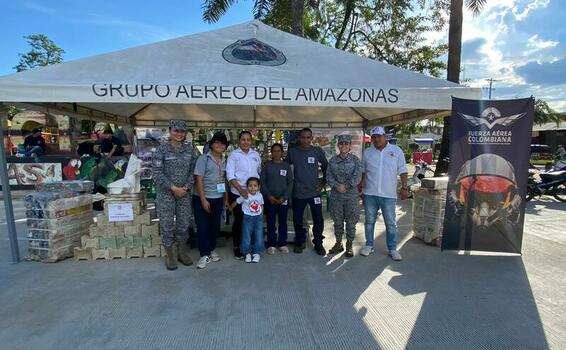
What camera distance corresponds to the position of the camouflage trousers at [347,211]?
4.53 metres

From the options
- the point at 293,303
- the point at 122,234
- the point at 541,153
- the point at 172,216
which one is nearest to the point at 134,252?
the point at 122,234

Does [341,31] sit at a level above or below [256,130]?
→ above

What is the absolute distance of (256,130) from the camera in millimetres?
8750

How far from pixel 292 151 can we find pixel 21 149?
34.5 ft

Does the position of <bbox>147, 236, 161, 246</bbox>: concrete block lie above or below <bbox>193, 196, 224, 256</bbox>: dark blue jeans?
below

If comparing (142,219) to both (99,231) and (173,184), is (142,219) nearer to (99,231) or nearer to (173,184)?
(99,231)

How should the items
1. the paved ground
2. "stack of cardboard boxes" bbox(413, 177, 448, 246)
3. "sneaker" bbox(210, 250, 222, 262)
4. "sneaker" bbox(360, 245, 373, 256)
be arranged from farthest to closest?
1. "stack of cardboard boxes" bbox(413, 177, 448, 246)
2. "sneaker" bbox(360, 245, 373, 256)
3. "sneaker" bbox(210, 250, 222, 262)
4. the paved ground

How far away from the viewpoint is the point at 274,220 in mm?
4746

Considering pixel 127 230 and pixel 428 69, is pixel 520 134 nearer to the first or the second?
pixel 127 230

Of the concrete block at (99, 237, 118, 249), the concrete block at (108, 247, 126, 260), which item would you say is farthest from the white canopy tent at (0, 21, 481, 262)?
the concrete block at (108, 247, 126, 260)

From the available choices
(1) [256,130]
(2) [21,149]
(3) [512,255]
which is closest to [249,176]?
(3) [512,255]

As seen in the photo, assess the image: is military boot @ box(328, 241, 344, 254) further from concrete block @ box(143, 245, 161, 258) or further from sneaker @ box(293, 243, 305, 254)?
concrete block @ box(143, 245, 161, 258)

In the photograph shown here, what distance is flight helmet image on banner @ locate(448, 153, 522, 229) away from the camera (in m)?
4.34

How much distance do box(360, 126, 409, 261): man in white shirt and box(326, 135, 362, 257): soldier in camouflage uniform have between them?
219 millimetres
